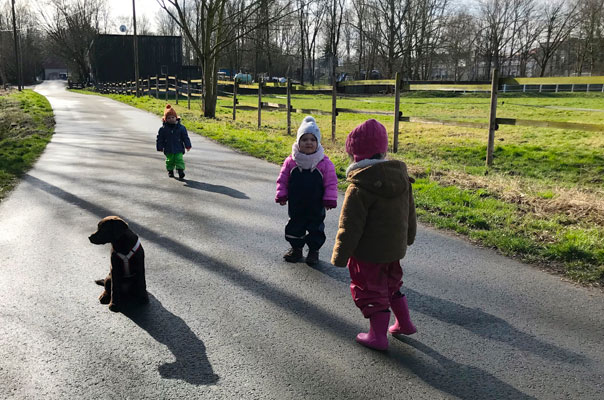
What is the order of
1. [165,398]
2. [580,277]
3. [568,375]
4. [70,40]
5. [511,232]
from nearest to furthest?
[165,398] → [568,375] → [580,277] → [511,232] → [70,40]

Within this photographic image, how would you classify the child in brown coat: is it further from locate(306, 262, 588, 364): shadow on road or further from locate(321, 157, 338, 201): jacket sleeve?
locate(321, 157, 338, 201): jacket sleeve

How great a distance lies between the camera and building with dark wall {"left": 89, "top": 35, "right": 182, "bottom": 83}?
5509 cm

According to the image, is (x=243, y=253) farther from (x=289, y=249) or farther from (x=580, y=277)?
(x=580, y=277)

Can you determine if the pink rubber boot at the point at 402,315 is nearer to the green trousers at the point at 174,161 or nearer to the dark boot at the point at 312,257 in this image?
the dark boot at the point at 312,257

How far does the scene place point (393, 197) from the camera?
3.14 m

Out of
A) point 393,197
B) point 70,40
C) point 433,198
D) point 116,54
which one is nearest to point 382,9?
point 116,54

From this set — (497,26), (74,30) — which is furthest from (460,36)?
(74,30)

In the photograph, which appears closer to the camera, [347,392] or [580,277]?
[347,392]

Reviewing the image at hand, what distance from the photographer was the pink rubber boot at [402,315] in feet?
10.9

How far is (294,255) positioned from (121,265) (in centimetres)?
166

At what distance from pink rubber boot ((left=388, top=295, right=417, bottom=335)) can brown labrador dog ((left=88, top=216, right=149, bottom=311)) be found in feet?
5.97

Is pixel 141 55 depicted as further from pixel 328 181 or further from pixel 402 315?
pixel 402 315

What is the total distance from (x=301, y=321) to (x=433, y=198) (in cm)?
402

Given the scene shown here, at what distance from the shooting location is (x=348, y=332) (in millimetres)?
3404
